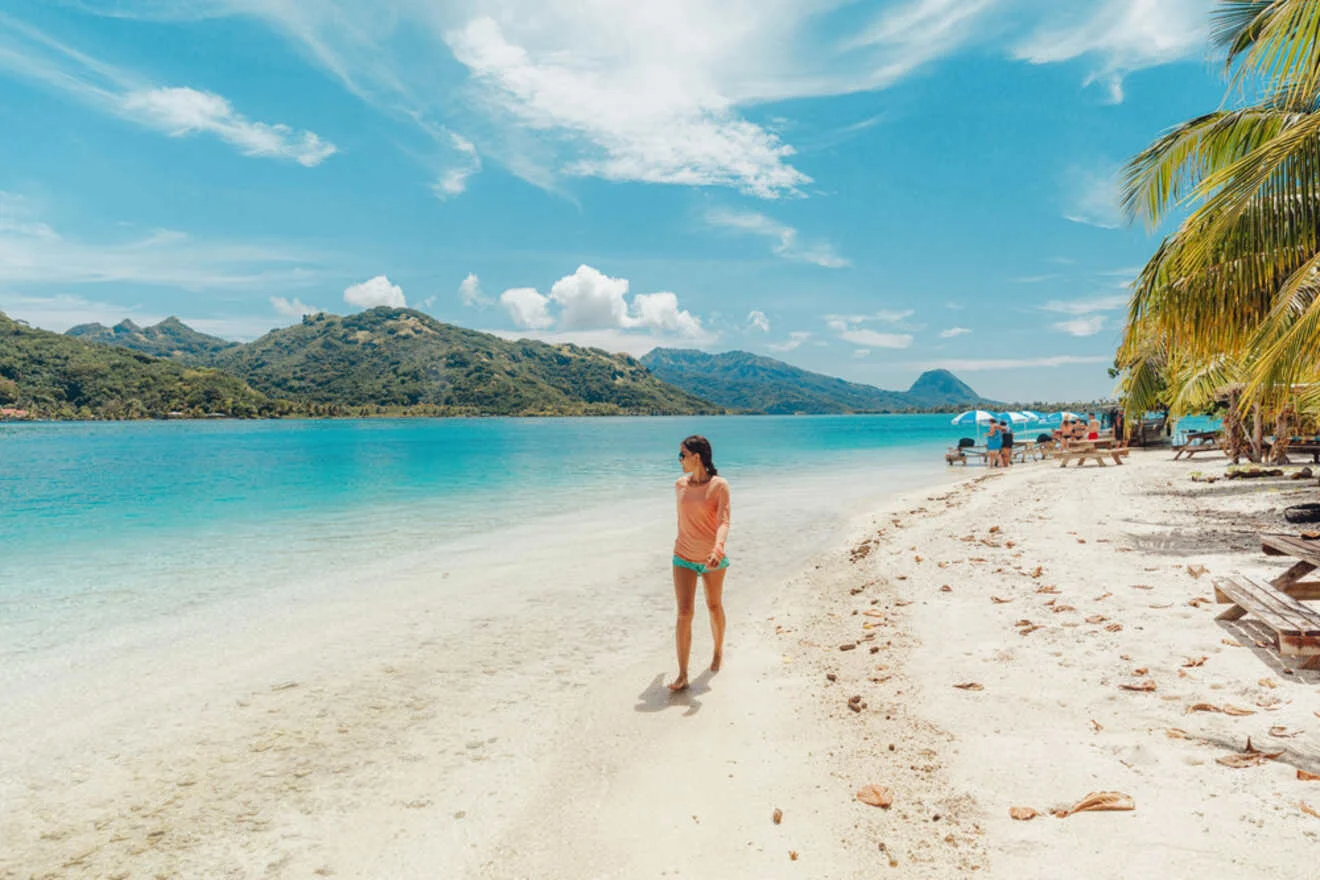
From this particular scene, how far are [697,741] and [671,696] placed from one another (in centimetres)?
103

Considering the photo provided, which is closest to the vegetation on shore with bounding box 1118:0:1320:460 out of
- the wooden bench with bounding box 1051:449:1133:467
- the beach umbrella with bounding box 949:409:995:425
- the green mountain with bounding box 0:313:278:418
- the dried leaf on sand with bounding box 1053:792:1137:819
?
the dried leaf on sand with bounding box 1053:792:1137:819

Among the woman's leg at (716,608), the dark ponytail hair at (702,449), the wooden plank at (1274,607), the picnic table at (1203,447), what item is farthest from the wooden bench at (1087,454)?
the dark ponytail hair at (702,449)

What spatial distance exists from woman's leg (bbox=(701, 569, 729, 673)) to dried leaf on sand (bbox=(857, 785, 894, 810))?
85.4 inches

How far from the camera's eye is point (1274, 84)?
6379 mm

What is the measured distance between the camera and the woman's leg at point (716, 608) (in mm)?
6324

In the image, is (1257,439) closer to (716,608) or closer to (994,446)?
(994,446)

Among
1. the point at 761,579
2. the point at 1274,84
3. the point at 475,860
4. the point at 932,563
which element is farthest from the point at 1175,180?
the point at 475,860

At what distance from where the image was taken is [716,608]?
661 centimetres

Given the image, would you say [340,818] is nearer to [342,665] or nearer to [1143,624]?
[342,665]

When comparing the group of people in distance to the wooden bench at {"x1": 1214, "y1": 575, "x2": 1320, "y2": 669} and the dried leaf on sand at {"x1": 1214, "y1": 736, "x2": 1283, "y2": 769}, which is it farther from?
the dried leaf on sand at {"x1": 1214, "y1": 736, "x2": 1283, "y2": 769}

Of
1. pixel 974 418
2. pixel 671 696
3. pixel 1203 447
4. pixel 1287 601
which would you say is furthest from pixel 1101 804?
pixel 974 418

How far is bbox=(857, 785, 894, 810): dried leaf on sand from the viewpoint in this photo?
13.7ft

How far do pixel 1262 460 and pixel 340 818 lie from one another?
103 ft

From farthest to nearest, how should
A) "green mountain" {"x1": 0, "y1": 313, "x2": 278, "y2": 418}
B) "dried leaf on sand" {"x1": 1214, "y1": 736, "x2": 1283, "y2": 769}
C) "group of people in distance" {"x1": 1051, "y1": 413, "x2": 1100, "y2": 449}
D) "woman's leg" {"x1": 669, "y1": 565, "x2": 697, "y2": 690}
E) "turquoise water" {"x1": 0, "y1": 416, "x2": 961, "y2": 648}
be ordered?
1. "green mountain" {"x1": 0, "y1": 313, "x2": 278, "y2": 418}
2. "group of people in distance" {"x1": 1051, "y1": 413, "x2": 1100, "y2": 449}
3. "turquoise water" {"x1": 0, "y1": 416, "x2": 961, "y2": 648}
4. "woman's leg" {"x1": 669, "y1": 565, "x2": 697, "y2": 690}
5. "dried leaf on sand" {"x1": 1214, "y1": 736, "x2": 1283, "y2": 769}
